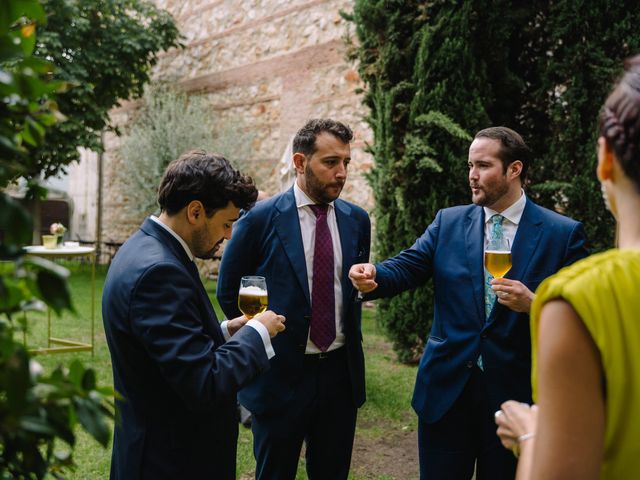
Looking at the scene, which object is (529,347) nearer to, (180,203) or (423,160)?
(180,203)

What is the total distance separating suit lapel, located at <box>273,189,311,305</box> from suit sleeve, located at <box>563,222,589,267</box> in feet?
4.45

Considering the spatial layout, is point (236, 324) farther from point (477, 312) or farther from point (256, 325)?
point (477, 312)

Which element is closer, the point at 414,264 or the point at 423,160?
the point at 414,264

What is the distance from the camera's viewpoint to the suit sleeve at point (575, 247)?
3152 millimetres

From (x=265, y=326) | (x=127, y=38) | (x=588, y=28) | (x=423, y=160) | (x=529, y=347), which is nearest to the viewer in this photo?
(x=265, y=326)

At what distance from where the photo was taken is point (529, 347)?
3.16 meters

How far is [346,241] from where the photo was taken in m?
3.64

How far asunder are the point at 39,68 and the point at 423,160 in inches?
232

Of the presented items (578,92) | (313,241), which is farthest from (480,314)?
(578,92)

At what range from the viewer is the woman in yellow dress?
3.81 ft

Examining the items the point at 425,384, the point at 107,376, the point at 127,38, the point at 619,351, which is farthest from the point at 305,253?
the point at 127,38

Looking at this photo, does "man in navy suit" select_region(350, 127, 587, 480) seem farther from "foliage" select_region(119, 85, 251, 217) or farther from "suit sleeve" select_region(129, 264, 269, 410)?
"foliage" select_region(119, 85, 251, 217)

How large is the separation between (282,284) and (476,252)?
105 cm

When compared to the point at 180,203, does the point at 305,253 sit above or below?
below
